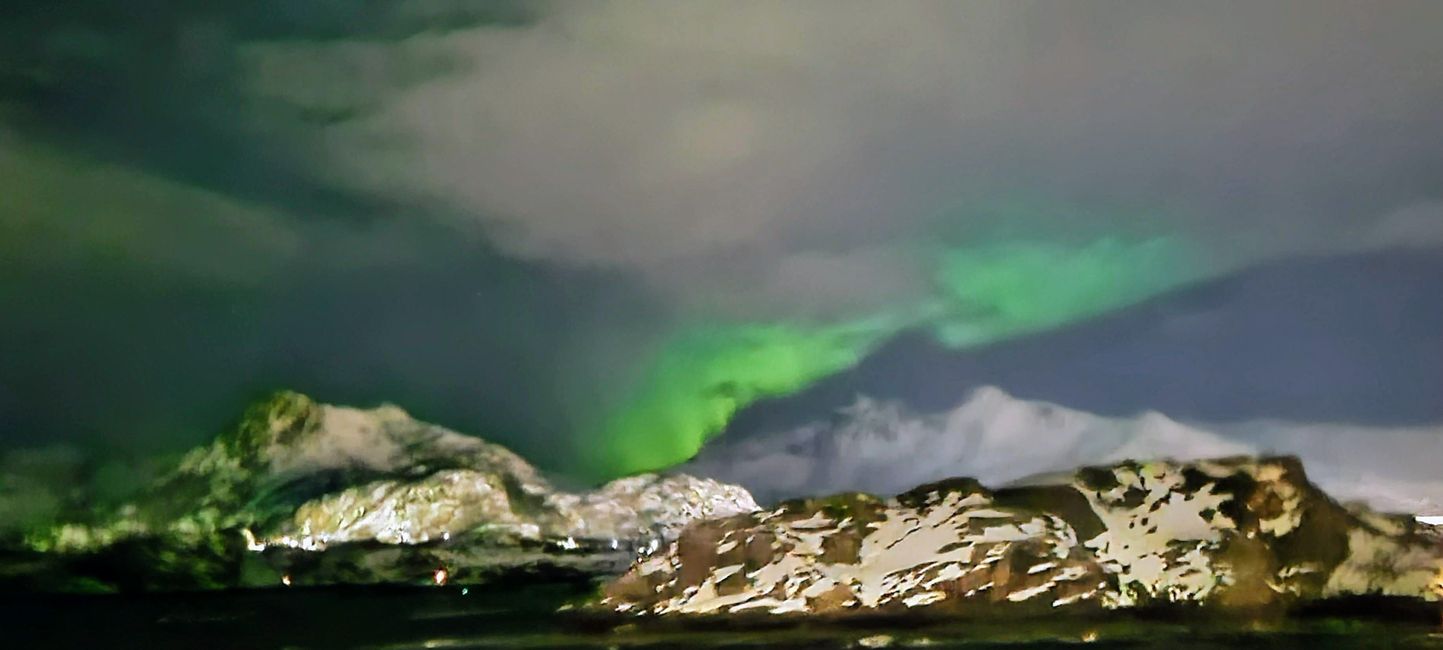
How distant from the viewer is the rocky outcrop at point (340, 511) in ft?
26.9

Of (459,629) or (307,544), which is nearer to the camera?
(459,629)

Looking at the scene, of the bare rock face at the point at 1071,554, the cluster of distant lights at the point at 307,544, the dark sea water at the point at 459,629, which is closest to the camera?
the dark sea water at the point at 459,629

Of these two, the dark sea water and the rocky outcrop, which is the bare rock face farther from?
the rocky outcrop

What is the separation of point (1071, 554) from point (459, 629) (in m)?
4.39

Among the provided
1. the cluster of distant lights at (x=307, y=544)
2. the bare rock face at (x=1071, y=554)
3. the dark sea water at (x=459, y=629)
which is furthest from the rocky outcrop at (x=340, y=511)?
the bare rock face at (x=1071, y=554)

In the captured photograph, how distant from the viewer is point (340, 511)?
830 cm

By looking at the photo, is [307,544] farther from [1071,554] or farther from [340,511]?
[1071,554]

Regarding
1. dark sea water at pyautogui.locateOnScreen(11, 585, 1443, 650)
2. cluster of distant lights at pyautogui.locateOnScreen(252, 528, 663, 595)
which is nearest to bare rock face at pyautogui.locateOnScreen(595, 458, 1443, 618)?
dark sea water at pyautogui.locateOnScreen(11, 585, 1443, 650)

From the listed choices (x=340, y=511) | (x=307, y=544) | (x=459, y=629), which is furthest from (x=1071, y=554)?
(x=307, y=544)

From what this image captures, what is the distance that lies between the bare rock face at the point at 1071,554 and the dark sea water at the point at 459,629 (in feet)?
0.79

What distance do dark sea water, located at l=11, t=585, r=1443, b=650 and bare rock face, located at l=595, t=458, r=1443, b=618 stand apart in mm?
240

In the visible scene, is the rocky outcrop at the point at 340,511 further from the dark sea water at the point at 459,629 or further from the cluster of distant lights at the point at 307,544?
the dark sea water at the point at 459,629

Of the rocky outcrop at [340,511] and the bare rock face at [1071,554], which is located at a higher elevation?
the rocky outcrop at [340,511]

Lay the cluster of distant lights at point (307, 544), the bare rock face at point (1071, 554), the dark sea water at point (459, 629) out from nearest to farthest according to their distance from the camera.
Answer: the dark sea water at point (459, 629)
the bare rock face at point (1071, 554)
the cluster of distant lights at point (307, 544)
